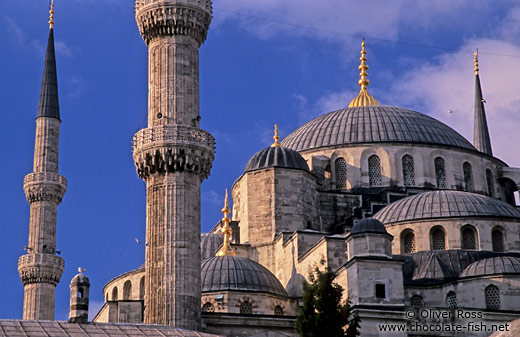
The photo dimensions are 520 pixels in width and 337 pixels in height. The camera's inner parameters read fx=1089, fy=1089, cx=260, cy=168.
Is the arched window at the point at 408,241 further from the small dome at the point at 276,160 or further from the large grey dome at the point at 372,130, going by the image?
the large grey dome at the point at 372,130

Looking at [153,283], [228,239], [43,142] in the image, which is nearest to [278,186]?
[228,239]

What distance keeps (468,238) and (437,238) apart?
81 cm

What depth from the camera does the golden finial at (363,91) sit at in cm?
4044

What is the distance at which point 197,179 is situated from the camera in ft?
80.9

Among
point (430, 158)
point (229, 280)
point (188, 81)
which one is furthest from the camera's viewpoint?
point (430, 158)

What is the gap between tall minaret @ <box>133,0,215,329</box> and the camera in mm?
23406

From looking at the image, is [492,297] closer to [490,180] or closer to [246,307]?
[246,307]

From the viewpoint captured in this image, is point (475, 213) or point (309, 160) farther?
point (309, 160)

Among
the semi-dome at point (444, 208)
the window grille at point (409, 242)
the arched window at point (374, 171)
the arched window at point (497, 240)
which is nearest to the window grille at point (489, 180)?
the arched window at point (374, 171)

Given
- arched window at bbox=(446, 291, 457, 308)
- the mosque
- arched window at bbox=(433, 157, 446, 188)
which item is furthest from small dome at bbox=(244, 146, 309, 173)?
arched window at bbox=(446, 291, 457, 308)

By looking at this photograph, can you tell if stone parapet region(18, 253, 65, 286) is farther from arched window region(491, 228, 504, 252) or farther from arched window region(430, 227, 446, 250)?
arched window region(491, 228, 504, 252)

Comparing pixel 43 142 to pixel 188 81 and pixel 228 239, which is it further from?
pixel 188 81

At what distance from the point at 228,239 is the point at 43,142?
6353mm

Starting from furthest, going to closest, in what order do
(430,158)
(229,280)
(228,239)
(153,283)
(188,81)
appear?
(430,158) → (228,239) → (229,280) → (188,81) → (153,283)
